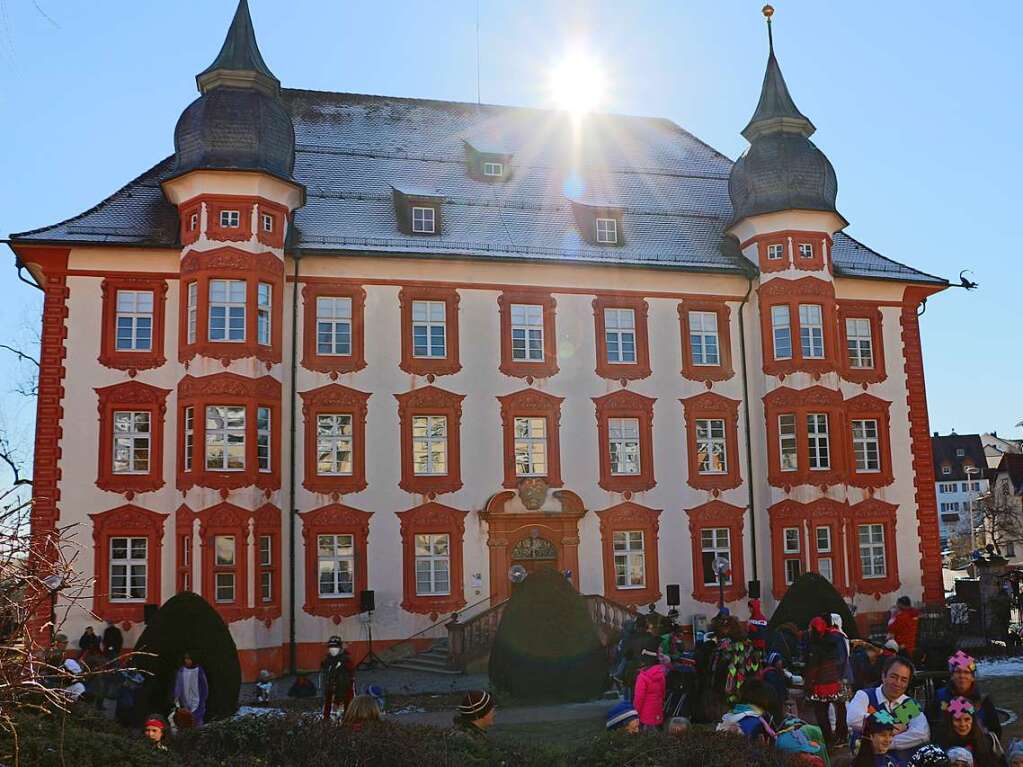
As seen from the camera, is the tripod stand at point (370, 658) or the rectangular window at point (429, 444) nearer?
the tripod stand at point (370, 658)

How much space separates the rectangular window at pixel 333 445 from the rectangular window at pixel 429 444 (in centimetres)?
169

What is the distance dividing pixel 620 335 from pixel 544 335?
7.27 ft

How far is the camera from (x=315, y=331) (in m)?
28.1

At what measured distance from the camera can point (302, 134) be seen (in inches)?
1313

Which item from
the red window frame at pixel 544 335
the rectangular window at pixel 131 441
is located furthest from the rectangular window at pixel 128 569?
the red window frame at pixel 544 335

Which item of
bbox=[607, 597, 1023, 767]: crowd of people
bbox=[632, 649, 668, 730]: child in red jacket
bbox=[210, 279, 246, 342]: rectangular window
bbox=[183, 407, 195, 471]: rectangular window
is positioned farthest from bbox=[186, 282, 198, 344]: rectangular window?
bbox=[632, 649, 668, 730]: child in red jacket

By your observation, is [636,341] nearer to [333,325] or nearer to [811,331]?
[811,331]

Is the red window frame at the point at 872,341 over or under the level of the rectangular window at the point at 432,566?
over

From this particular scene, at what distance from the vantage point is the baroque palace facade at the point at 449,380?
2636 centimetres

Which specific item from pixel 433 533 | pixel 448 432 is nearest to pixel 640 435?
pixel 448 432

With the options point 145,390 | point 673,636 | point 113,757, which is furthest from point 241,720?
point 145,390

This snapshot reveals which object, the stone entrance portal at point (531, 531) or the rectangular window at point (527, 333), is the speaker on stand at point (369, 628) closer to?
the stone entrance portal at point (531, 531)

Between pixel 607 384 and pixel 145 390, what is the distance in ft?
39.4

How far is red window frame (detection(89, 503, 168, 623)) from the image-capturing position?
25.8m
